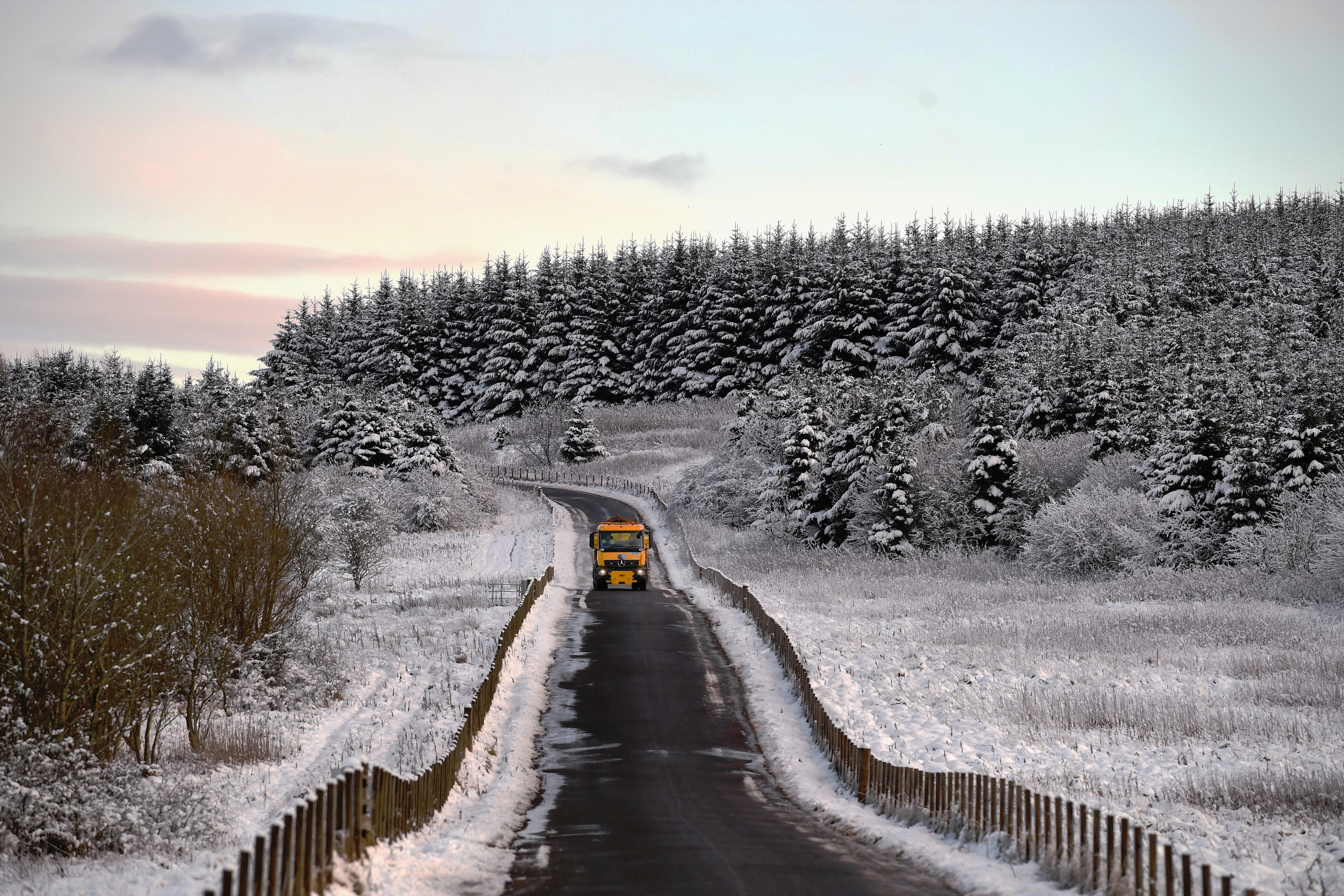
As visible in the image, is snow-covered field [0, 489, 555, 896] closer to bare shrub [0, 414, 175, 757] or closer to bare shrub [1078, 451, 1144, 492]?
bare shrub [0, 414, 175, 757]

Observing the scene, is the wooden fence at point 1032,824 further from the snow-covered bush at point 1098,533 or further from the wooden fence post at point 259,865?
the snow-covered bush at point 1098,533

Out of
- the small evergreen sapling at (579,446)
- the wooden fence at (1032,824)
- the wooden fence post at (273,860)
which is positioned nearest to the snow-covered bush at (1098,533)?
the wooden fence at (1032,824)

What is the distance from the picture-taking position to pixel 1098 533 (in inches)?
1515

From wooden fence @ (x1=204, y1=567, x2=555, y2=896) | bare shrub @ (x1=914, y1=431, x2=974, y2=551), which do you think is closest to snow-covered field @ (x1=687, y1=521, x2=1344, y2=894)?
bare shrub @ (x1=914, y1=431, x2=974, y2=551)

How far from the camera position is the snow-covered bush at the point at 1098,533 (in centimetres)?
3809

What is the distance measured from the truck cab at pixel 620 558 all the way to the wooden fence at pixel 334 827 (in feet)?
89.6

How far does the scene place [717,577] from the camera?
40.3m

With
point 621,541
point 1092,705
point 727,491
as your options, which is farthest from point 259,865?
point 727,491

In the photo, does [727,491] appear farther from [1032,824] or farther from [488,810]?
[1032,824]

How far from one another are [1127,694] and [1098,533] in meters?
19.1

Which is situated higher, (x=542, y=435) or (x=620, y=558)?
(x=542, y=435)

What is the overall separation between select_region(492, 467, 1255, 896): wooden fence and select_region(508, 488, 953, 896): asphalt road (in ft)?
3.59

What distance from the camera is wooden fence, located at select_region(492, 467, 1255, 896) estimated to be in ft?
29.3

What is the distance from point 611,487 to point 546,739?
60596mm
